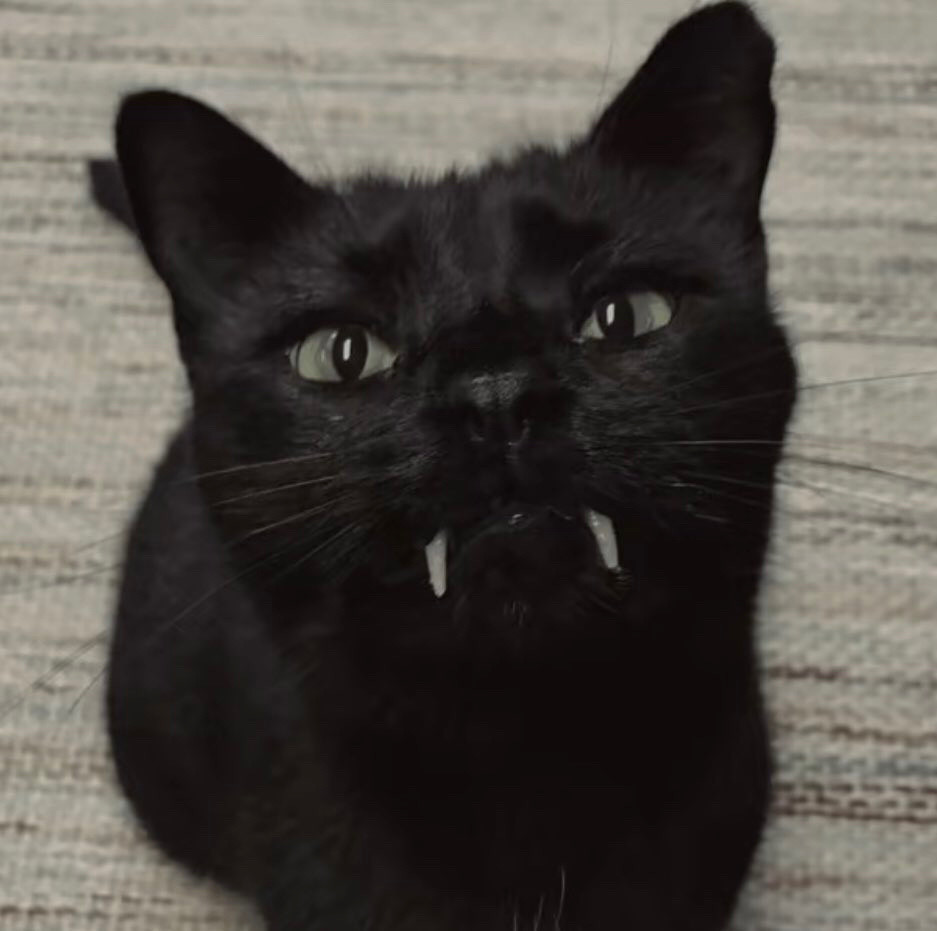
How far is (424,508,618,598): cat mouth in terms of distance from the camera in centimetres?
62

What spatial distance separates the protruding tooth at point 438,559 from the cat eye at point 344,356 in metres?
0.10

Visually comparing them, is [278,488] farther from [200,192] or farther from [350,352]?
[200,192]

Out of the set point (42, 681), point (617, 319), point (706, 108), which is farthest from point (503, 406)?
point (42, 681)

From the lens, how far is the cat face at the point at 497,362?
624mm

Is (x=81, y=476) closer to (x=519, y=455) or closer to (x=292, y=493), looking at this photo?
(x=292, y=493)

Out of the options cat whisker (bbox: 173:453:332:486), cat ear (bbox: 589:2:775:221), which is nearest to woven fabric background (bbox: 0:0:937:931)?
cat ear (bbox: 589:2:775:221)

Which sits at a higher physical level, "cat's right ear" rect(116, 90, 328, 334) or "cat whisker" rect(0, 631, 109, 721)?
"cat's right ear" rect(116, 90, 328, 334)

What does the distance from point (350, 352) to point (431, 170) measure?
1.61ft

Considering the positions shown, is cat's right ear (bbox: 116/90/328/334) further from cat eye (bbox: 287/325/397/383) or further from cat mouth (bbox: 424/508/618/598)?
cat mouth (bbox: 424/508/618/598)

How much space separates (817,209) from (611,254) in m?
0.59

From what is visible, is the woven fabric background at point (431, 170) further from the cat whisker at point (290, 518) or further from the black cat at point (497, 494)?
the cat whisker at point (290, 518)

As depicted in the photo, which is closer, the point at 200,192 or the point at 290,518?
the point at 290,518

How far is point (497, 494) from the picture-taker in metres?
0.61

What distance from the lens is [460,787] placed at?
75cm
